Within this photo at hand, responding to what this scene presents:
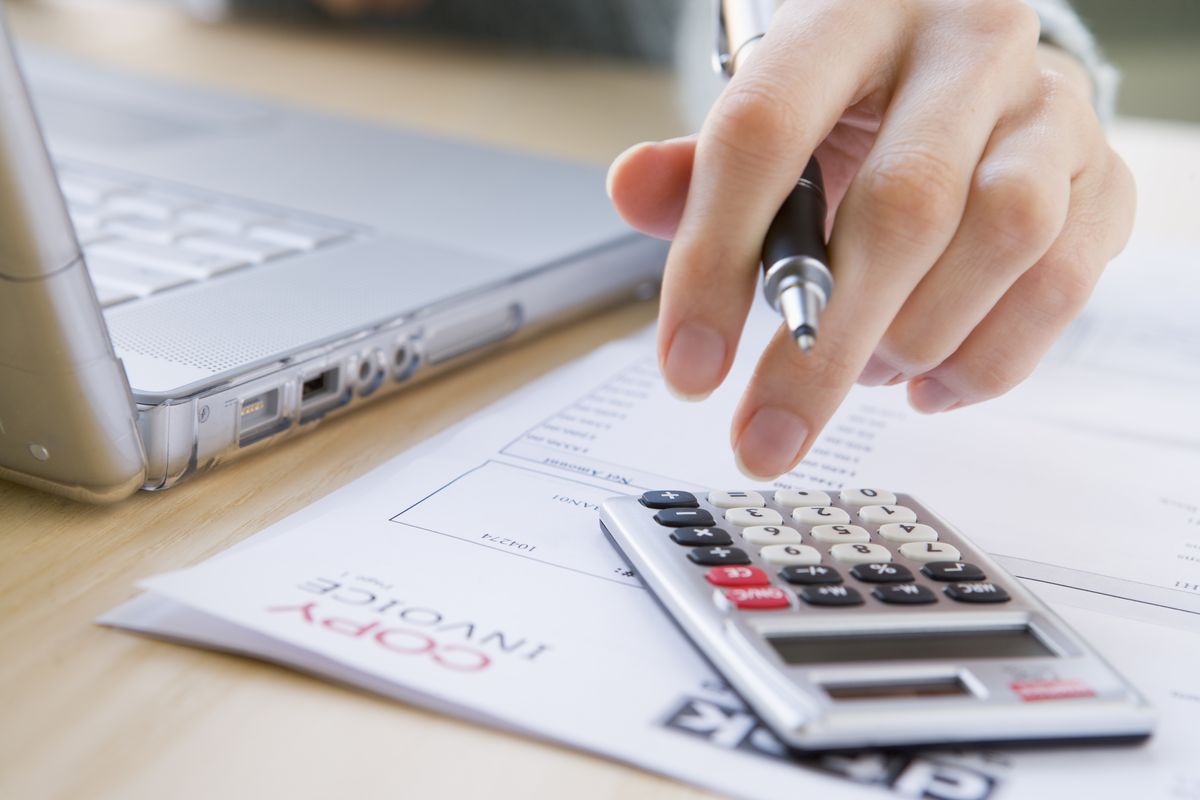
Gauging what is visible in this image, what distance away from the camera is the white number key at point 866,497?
39 cm

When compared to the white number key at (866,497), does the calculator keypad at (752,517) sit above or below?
above

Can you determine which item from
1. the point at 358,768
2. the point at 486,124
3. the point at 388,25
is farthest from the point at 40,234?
the point at 388,25

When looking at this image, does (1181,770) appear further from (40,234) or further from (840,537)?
(40,234)

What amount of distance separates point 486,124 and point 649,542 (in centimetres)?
79

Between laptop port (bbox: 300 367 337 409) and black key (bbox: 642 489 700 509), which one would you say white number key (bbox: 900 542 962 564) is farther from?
laptop port (bbox: 300 367 337 409)

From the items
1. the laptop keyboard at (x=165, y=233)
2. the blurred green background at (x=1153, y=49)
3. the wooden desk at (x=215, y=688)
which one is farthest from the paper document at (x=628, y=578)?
the blurred green background at (x=1153, y=49)

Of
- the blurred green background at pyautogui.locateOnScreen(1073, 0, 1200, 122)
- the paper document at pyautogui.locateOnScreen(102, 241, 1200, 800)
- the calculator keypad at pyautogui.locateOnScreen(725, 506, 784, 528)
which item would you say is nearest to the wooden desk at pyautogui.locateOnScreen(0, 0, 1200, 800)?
the paper document at pyautogui.locateOnScreen(102, 241, 1200, 800)

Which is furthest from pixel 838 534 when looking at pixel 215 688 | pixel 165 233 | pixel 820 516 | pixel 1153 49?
pixel 1153 49

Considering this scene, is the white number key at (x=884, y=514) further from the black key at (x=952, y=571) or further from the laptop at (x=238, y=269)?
the laptop at (x=238, y=269)

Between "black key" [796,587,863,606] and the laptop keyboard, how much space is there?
282mm

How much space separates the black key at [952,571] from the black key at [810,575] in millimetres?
29

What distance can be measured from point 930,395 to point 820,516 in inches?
3.7

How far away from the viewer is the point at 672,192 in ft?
1.25

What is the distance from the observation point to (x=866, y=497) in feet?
1.28
